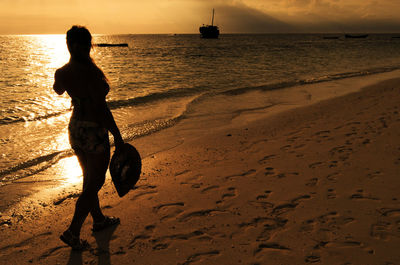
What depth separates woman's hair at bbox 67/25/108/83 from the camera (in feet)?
8.32

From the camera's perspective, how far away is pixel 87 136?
105 inches

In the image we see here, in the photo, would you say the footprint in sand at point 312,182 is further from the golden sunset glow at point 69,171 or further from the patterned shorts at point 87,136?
the golden sunset glow at point 69,171

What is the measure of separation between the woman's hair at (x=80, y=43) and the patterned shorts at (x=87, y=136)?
48 centimetres

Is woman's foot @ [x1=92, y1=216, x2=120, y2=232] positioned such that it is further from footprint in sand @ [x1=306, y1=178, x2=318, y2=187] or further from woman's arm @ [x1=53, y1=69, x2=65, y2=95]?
footprint in sand @ [x1=306, y1=178, x2=318, y2=187]

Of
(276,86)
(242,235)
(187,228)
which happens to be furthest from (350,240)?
(276,86)

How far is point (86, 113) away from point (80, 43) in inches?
24.5

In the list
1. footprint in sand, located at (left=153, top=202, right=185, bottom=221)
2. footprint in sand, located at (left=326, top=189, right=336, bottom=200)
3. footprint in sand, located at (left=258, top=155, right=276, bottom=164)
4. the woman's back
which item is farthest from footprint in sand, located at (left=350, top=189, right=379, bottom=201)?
the woman's back

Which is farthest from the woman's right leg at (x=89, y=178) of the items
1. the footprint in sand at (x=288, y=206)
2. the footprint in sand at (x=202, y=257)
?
the footprint in sand at (x=288, y=206)

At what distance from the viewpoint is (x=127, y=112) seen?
10.6 meters

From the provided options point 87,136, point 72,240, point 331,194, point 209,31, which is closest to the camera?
point 87,136

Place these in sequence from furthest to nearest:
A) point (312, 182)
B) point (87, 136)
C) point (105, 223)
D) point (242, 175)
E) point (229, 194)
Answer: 1. point (242, 175)
2. point (312, 182)
3. point (229, 194)
4. point (105, 223)
5. point (87, 136)

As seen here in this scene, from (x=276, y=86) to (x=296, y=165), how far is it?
11.9m

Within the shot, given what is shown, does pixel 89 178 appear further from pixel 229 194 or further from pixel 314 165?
pixel 314 165

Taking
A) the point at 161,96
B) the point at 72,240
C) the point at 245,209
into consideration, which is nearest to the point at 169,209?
the point at 245,209
